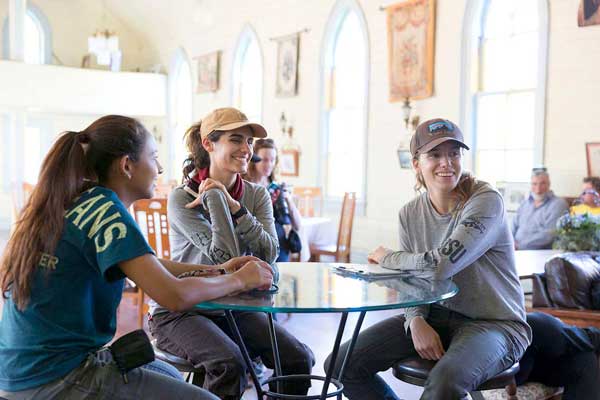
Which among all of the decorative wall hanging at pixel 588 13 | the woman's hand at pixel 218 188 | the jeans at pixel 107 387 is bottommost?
the jeans at pixel 107 387

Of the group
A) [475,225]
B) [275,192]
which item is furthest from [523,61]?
[475,225]

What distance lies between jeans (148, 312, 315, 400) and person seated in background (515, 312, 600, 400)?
2.86 ft

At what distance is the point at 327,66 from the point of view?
9617 millimetres

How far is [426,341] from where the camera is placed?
2.26 m

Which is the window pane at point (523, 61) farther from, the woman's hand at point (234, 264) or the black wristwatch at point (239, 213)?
the woman's hand at point (234, 264)

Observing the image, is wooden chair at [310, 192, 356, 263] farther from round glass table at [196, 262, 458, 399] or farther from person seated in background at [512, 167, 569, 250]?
round glass table at [196, 262, 458, 399]

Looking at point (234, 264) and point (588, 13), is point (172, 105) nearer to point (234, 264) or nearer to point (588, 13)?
point (588, 13)

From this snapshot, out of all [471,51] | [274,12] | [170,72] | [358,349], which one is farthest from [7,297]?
[170,72]

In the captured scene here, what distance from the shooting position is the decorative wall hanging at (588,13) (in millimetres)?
6012

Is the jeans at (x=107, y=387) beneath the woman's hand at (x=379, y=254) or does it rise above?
beneath

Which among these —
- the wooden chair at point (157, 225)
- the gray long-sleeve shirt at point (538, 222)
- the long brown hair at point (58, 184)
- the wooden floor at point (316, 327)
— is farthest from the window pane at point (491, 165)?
the long brown hair at point (58, 184)

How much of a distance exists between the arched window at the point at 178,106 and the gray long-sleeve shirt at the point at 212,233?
37.6 ft

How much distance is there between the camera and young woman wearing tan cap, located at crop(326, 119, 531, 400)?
2150 mm

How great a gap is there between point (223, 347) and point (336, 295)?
50 cm
